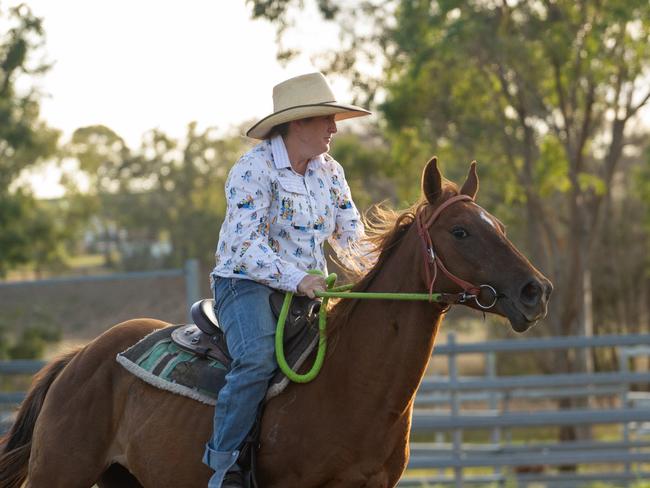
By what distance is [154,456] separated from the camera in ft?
16.5

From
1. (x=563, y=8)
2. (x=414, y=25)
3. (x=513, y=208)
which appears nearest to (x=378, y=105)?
(x=414, y=25)

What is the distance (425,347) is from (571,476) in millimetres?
5668

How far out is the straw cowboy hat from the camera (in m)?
4.88

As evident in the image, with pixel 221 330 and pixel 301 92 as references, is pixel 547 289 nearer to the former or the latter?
pixel 301 92

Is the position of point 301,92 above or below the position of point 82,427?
above

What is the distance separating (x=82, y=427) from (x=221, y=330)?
3.10ft

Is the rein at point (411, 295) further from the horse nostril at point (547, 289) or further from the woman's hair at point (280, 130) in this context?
the woman's hair at point (280, 130)

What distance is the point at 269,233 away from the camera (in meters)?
4.95

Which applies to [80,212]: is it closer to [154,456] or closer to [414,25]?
[414,25]

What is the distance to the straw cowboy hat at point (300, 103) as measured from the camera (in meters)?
4.88

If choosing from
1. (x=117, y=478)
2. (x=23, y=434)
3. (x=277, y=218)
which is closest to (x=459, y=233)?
(x=277, y=218)

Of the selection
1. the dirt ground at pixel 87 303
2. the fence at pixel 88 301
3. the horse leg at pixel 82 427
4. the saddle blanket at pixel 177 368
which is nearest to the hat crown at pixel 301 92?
the saddle blanket at pixel 177 368

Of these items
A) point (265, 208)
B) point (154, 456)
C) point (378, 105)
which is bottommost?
point (154, 456)

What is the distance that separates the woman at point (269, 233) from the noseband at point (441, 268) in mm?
521
